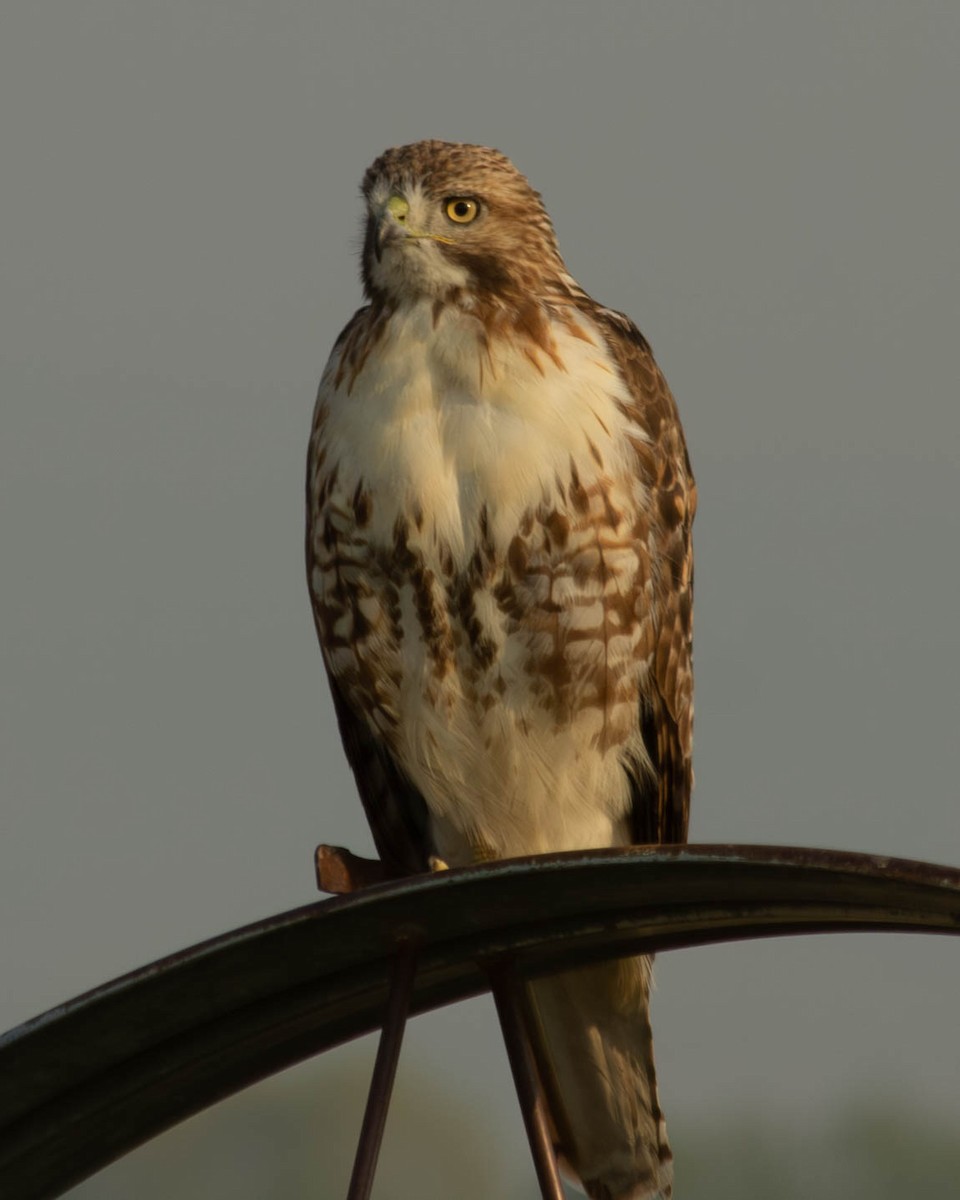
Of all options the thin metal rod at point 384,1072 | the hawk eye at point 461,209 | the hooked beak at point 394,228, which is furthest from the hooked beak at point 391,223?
the thin metal rod at point 384,1072

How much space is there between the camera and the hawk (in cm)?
496

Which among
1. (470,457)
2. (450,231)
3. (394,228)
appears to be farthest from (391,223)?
(470,457)

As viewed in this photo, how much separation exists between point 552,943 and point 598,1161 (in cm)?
128

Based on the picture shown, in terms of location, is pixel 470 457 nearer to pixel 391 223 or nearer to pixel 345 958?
pixel 391 223

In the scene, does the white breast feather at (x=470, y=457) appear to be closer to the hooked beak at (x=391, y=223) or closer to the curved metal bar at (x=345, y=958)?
the hooked beak at (x=391, y=223)

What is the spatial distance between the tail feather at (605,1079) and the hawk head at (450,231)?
1.65m

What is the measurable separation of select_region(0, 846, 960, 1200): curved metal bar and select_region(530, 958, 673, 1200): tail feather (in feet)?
3.21

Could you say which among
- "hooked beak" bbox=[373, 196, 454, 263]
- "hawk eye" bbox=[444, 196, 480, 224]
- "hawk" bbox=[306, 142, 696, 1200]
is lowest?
"hawk" bbox=[306, 142, 696, 1200]

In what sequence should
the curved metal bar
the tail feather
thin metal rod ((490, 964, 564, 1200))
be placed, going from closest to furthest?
the curved metal bar, thin metal rod ((490, 964, 564, 1200)), the tail feather

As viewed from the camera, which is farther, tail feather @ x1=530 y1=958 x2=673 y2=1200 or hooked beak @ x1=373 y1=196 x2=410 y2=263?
hooked beak @ x1=373 y1=196 x2=410 y2=263

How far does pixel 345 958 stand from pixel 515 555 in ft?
4.89

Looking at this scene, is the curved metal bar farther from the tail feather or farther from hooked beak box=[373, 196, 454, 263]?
hooked beak box=[373, 196, 454, 263]

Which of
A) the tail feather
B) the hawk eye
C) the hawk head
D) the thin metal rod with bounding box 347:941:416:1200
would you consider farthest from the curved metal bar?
the hawk eye

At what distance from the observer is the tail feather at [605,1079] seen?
4.79 m
